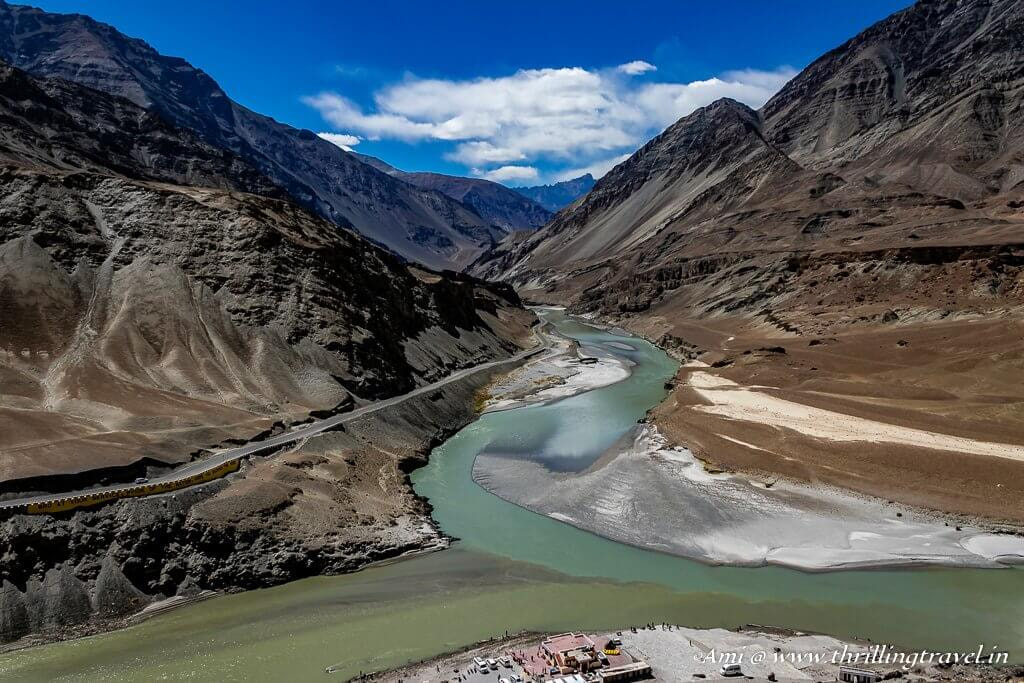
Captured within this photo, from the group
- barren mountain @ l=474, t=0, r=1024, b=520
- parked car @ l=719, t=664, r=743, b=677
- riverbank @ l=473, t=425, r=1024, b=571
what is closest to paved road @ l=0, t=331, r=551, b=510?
riverbank @ l=473, t=425, r=1024, b=571

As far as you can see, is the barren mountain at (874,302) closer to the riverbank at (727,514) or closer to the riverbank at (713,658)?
the riverbank at (727,514)

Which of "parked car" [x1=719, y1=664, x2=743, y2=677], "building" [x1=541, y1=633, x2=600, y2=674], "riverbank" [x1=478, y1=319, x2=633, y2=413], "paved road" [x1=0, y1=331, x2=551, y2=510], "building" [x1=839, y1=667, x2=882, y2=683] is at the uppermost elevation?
"riverbank" [x1=478, y1=319, x2=633, y2=413]

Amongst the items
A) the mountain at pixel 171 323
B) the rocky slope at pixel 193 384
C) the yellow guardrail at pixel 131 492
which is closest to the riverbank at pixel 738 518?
the rocky slope at pixel 193 384

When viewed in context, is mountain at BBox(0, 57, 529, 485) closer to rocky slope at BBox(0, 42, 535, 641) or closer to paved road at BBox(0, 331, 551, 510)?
rocky slope at BBox(0, 42, 535, 641)

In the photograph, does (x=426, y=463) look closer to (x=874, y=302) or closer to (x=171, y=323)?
(x=171, y=323)

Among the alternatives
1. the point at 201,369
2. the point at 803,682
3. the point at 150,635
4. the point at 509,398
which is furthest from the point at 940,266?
the point at 150,635

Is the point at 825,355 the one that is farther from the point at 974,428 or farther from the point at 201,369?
the point at 201,369
